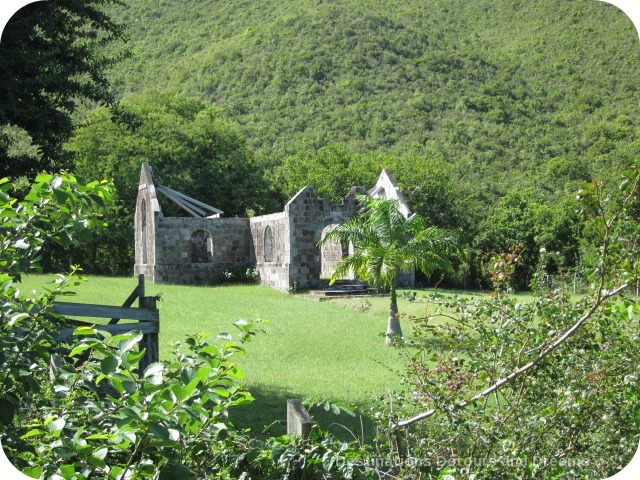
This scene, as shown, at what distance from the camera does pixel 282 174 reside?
1320cm

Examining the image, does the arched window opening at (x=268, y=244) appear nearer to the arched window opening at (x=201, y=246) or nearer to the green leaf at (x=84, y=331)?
the arched window opening at (x=201, y=246)

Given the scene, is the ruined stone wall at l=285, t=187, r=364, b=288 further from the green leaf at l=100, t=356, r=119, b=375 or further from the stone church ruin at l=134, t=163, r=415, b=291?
the green leaf at l=100, t=356, r=119, b=375

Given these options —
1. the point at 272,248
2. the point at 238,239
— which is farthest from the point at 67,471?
the point at 272,248

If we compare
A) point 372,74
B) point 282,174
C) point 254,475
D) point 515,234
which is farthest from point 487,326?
point 282,174

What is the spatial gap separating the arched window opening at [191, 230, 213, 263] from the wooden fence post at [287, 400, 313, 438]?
10542 millimetres

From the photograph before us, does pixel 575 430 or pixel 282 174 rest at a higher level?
pixel 282 174

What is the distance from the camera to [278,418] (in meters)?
5.29

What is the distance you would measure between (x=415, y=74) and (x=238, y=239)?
5.42m

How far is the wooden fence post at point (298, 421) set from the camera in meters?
2.93

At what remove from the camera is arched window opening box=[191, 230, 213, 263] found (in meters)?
13.7

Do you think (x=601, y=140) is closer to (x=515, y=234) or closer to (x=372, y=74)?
(x=515, y=234)

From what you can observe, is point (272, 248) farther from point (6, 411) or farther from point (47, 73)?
point (6, 411)

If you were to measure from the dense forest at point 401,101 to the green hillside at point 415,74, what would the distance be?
0.03m

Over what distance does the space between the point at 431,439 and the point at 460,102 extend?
274 inches
